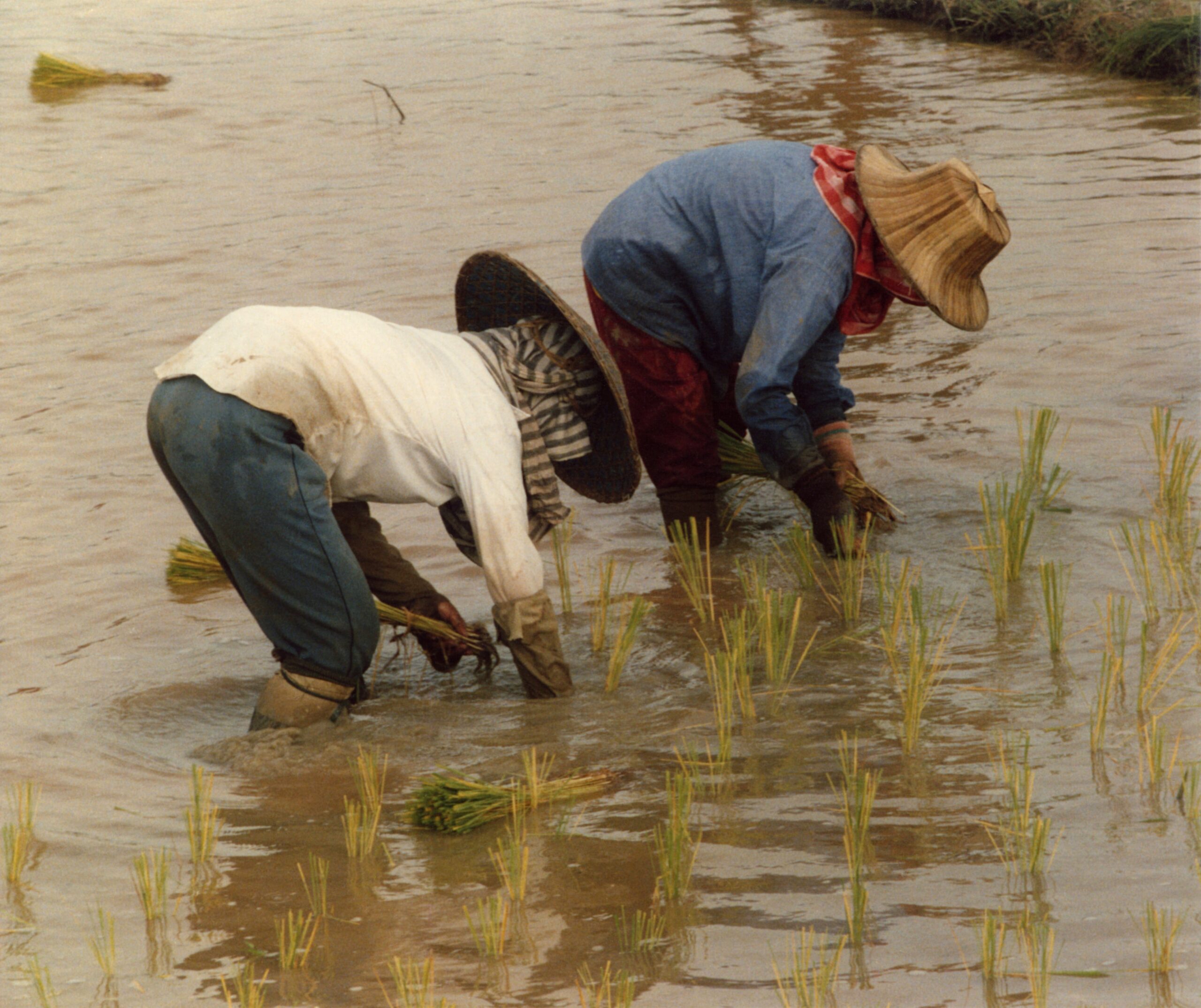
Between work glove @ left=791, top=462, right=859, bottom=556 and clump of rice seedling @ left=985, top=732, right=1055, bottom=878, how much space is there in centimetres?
138

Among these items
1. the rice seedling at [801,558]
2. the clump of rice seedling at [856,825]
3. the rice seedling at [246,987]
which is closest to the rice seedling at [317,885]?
the rice seedling at [246,987]

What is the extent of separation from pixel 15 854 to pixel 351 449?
3.66 ft

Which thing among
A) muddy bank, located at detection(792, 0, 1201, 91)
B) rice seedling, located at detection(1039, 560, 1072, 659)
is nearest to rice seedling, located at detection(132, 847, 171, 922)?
rice seedling, located at detection(1039, 560, 1072, 659)

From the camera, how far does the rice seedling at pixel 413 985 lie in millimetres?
2252

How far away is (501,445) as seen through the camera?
3258 mm

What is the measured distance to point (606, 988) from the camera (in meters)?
2.28

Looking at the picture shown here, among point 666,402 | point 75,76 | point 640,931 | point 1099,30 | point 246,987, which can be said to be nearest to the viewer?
point 246,987

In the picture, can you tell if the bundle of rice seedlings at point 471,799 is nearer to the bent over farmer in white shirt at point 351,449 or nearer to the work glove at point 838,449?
the bent over farmer in white shirt at point 351,449

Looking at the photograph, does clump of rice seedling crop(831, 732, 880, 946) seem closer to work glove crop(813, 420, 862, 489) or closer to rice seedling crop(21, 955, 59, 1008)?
rice seedling crop(21, 955, 59, 1008)

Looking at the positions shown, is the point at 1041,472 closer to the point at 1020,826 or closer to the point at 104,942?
the point at 1020,826

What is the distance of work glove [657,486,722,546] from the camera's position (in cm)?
471

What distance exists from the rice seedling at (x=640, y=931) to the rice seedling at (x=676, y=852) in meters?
0.06

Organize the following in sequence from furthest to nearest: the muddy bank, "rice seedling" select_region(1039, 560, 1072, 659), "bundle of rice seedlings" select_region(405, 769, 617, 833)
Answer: the muddy bank, "rice seedling" select_region(1039, 560, 1072, 659), "bundle of rice seedlings" select_region(405, 769, 617, 833)

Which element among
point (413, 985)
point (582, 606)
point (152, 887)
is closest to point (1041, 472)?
point (582, 606)
